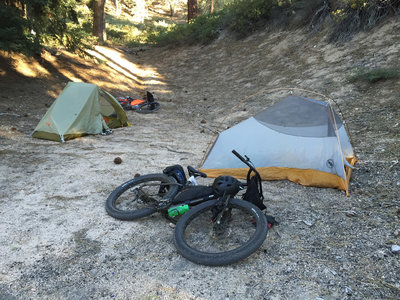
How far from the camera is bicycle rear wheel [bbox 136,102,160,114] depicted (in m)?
10.8

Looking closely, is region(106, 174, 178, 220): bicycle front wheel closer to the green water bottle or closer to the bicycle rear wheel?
the green water bottle

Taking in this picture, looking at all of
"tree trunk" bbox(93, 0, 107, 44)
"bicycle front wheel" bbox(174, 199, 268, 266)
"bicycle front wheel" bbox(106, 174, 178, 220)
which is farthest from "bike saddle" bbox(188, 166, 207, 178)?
"tree trunk" bbox(93, 0, 107, 44)

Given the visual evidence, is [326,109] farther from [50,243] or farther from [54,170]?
[54,170]

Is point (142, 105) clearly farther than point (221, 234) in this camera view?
Yes

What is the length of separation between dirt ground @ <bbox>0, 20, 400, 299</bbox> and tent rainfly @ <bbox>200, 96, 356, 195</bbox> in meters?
0.25

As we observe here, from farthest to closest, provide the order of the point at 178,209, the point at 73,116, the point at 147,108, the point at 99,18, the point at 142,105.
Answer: the point at 99,18 → the point at 147,108 → the point at 142,105 → the point at 73,116 → the point at 178,209

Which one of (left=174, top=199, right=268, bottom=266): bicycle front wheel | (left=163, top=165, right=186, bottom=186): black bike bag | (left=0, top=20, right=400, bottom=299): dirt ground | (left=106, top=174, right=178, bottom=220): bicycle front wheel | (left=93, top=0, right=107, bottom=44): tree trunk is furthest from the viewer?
(left=93, top=0, right=107, bottom=44): tree trunk

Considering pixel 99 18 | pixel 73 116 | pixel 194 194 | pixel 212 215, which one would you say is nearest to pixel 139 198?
pixel 194 194

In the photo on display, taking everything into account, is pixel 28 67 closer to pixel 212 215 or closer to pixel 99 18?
pixel 99 18

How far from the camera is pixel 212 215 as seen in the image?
139 inches

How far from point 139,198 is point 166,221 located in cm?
52

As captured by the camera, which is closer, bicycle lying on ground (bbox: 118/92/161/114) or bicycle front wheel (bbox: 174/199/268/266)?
bicycle front wheel (bbox: 174/199/268/266)

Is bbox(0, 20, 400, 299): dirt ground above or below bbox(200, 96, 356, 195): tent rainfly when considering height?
below

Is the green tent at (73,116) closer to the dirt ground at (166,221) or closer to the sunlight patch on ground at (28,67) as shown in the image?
the dirt ground at (166,221)
